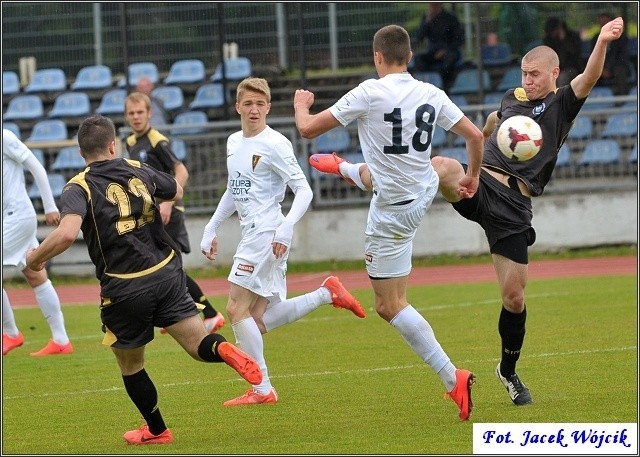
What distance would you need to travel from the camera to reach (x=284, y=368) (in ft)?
31.3

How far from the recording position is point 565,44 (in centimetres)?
2045

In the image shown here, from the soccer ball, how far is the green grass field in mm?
1609

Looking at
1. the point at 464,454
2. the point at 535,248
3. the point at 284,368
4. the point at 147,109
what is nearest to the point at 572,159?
the point at 535,248

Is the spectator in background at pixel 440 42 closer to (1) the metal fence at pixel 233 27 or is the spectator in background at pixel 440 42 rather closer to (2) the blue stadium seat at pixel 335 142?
(1) the metal fence at pixel 233 27

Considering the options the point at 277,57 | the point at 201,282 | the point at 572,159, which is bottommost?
the point at 201,282

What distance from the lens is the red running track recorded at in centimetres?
1578

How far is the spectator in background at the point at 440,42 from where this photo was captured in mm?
20938

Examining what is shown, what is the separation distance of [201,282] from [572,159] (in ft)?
20.1

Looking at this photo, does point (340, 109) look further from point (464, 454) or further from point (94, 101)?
point (94, 101)

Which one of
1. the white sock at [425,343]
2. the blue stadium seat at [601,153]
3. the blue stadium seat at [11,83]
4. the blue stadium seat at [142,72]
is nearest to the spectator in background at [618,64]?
the blue stadium seat at [601,153]

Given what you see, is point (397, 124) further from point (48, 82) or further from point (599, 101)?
point (48, 82)

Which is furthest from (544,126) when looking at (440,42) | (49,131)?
(49,131)

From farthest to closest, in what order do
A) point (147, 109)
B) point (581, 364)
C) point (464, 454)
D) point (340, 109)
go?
point (147, 109)
point (581, 364)
point (340, 109)
point (464, 454)

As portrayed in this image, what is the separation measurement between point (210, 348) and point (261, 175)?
1.96 metres
